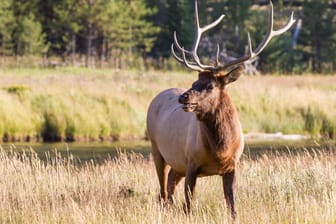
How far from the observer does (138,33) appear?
59188mm

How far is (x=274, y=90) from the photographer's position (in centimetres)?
2542

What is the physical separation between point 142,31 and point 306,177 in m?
48.5

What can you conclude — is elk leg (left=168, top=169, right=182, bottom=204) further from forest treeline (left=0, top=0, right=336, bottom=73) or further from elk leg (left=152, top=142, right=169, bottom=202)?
forest treeline (left=0, top=0, right=336, bottom=73)

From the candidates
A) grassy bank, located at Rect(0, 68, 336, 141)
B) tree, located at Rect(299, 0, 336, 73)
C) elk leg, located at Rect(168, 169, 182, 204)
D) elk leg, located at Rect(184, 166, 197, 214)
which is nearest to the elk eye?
elk leg, located at Rect(184, 166, 197, 214)

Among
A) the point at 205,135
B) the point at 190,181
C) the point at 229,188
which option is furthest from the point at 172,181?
the point at 205,135

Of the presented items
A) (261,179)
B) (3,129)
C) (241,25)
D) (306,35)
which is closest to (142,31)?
(241,25)

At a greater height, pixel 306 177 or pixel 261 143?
pixel 306 177

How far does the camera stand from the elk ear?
8633mm

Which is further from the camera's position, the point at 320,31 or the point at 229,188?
the point at 320,31

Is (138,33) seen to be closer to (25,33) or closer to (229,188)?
(25,33)

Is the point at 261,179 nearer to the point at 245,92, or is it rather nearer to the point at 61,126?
the point at 61,126

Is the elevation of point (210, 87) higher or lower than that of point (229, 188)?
higher

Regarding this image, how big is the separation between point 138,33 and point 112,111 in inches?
1440

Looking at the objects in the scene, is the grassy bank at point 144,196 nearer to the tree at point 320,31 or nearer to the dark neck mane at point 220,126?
the dark neck mane at point 220,126
